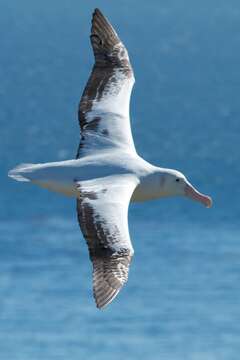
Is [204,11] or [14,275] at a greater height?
[204,11]

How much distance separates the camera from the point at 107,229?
1783 cm

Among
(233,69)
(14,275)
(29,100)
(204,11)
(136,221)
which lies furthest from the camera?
(204,11)

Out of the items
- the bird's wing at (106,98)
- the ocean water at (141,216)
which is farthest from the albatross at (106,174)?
the ocean water at (141,216)

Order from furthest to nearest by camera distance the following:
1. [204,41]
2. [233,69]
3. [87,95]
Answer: [204,41] < [233,69] < [87,95]

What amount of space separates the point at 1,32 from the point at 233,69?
64.8ft

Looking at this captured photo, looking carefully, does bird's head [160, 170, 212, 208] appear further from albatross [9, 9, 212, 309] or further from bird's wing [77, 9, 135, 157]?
bird's wing [77, 9, 135, 157]

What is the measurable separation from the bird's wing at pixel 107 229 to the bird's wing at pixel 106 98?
1060 mm

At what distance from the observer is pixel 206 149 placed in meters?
77.4

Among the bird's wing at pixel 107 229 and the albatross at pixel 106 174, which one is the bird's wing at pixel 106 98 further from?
the bird's wing at pixel 107 229

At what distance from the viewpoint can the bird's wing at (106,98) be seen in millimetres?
19703

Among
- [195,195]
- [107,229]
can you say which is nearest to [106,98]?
[195,195]

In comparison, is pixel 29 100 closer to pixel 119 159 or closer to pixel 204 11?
pixel 204 11

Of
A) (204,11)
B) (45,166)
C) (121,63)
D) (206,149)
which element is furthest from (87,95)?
(204,11)

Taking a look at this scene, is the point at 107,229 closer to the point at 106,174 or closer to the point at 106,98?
the point at 106,174
